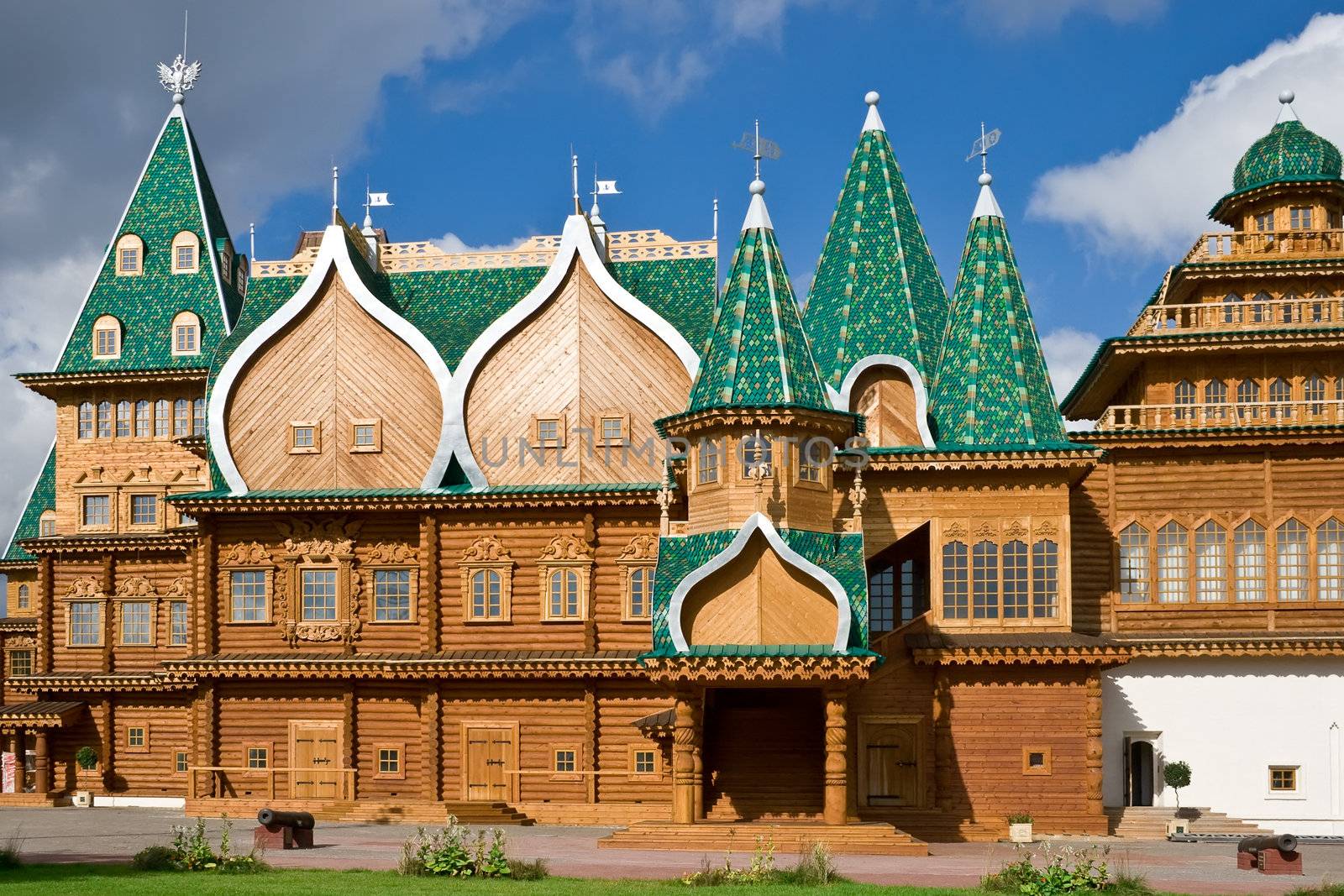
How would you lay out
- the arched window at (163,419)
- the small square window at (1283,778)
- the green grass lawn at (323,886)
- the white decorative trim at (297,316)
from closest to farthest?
the green grass lawn at (323,886)
the small square window at (1283,778)
the white decorative trim at (297,316)
the arched window at (163,419)

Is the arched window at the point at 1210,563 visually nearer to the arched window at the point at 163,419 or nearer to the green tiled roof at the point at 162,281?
the green tiled roof at the point at 162,281

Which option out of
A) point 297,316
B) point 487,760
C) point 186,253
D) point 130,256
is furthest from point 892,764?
point 130,256

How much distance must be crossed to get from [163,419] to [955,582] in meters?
22.0

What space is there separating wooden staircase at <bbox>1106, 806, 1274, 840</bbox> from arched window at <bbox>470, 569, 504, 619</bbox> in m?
13.4

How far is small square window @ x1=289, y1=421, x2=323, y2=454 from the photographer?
3762 cm

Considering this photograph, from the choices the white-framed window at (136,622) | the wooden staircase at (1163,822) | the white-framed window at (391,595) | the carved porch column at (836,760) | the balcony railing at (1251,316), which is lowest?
the wooden staircase at (1163,822)

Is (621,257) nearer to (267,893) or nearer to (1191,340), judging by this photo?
(1191,340)

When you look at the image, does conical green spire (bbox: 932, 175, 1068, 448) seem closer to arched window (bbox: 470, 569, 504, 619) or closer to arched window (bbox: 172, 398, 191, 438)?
arched window (bbox: 470, 569, 504, 619)

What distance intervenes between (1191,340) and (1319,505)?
4569 millimetres

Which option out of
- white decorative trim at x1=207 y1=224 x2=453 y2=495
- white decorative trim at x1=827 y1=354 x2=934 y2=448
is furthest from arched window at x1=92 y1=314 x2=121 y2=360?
white decorative trim at x1=827 y1=354 x2=934 y2=448

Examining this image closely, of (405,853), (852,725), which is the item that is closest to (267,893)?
(405,853)

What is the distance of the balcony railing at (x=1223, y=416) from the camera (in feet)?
118

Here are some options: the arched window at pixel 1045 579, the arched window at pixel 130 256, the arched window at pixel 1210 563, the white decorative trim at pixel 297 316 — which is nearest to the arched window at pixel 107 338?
the arched window at pixel 130 256

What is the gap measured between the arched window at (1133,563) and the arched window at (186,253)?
2522 centimetres
